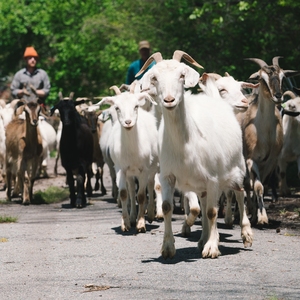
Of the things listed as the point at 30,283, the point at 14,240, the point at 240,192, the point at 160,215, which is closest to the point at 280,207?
the point at 160,215

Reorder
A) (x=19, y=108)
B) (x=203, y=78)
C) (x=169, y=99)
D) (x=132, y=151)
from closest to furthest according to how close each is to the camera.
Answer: (x=169, y=99)
(x=203, y=78)
(x=132, y=151)
(x=19, y=108)

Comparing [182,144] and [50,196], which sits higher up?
[182,144]

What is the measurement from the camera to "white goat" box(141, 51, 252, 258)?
8594 millimetres

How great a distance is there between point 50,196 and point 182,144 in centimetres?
788

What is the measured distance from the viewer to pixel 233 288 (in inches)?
280

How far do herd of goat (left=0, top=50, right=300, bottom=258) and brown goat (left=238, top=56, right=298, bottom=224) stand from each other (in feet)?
0.05

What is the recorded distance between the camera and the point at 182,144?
8766 millimetres

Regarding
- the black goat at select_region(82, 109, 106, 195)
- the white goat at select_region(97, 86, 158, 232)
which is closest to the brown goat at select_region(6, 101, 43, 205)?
the black goat at select_region(82, 109, 106, 195)

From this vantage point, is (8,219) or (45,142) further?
(45,142)

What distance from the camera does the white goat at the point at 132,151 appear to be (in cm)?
1111

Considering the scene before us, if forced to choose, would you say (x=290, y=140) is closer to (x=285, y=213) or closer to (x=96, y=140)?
(x=285, y=213)

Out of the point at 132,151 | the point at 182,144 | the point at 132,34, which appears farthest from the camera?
the point at 132,34

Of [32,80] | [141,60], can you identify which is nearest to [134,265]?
[141,60]

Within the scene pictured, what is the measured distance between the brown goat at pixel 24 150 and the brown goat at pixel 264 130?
459cm
